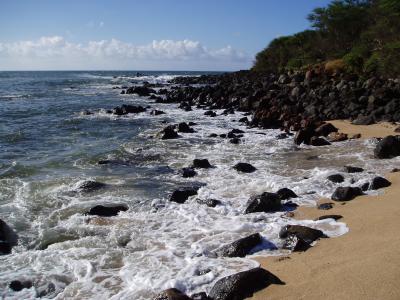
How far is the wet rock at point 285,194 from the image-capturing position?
974 centimetres

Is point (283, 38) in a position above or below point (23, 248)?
above

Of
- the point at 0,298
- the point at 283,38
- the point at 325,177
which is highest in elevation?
the point at 283,38

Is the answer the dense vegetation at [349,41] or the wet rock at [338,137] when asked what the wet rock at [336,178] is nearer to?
the wet rock at [338,137]

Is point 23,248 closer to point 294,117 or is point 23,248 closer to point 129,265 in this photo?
point 129,265

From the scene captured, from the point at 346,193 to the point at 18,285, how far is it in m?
6.69

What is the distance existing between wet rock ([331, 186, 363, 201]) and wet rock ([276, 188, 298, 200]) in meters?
0.91

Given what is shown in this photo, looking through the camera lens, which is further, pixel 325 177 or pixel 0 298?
pixel 325 177

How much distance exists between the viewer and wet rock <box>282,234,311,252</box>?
6.87 meters

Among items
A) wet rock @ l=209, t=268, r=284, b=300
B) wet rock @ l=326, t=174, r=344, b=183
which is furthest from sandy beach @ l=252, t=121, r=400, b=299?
wet rock @ l=326, t=174, r=344, b=183

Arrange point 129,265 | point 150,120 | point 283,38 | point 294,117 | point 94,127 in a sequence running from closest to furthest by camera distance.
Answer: point 129,265 < point 294,117 < point 94,127 < point 150,120 < point 283,38

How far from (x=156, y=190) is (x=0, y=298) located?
5.41 m

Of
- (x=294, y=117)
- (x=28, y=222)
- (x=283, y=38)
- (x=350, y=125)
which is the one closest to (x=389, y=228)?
(x=28, y=222)

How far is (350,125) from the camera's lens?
1820 centimetres

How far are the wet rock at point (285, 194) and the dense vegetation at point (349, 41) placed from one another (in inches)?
666
